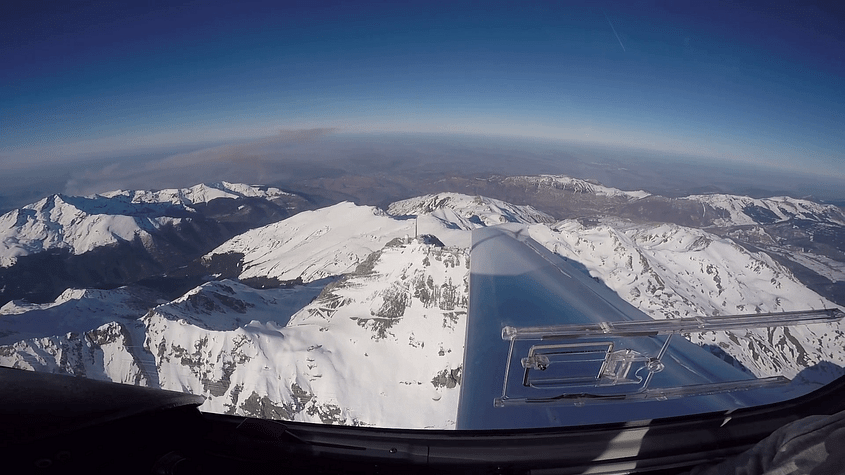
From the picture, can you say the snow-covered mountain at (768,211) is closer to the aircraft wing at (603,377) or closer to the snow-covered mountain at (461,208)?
the aircraft wing at (603,377)

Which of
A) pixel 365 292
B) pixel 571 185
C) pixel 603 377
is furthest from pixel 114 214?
pixel 603 377

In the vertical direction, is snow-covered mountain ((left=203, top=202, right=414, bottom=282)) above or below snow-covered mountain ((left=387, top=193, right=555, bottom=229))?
below

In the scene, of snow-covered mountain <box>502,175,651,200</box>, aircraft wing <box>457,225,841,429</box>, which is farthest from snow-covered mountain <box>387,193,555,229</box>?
aircraft wing <box>457,225,841,429</box>

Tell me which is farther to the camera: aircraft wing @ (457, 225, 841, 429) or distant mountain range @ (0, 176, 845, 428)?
distant mountain range @ (0, 176, 845, 428)

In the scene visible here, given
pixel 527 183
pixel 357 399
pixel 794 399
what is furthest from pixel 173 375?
pixel 527 183

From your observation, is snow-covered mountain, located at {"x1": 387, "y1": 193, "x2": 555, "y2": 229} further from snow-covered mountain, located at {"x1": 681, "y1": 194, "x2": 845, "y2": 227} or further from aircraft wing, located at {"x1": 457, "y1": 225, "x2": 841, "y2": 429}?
aircraft wing, located at {"x1": 457, "y1": 225, "x2": 841, "y2": 429}

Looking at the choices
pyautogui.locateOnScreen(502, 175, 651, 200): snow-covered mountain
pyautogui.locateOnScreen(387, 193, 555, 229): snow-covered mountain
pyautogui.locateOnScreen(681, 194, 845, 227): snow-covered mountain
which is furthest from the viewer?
pyautogui.locateOnScreen(387, 193, 555, 229): snow-covered mountain

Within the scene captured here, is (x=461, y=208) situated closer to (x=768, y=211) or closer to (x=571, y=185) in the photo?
(x=571, y=185)

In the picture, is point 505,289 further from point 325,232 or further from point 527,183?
point 325,232
